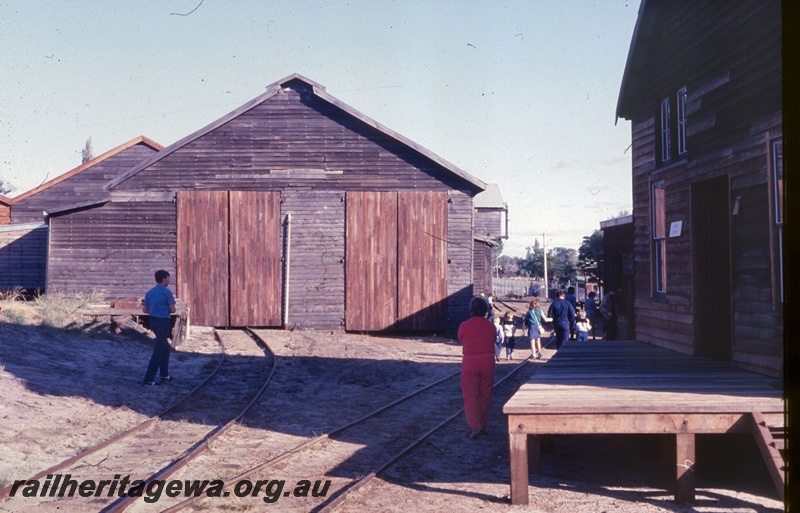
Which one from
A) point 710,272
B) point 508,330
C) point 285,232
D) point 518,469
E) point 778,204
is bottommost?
point 518,469

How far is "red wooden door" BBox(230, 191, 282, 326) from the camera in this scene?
2217cm

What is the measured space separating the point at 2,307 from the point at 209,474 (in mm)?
A: 11930

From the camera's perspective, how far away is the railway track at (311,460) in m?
6.54

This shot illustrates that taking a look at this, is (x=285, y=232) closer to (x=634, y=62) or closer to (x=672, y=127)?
(x=634, y=62)

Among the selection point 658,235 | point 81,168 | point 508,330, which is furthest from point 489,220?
point 658,235

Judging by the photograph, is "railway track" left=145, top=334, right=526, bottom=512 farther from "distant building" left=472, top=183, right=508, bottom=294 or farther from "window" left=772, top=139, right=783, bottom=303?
"distant building" left=472, top=183, right=508, bottom=294

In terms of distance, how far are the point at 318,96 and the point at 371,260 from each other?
5236 mm

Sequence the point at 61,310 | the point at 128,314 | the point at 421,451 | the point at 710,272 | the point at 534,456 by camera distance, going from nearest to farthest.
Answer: the point at 534,456 → the point at 421,451 → the point at 710,272 → the point at 128,314 → the point at 61,310

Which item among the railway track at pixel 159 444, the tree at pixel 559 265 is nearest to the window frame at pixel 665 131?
the railway track at pixel 159 444

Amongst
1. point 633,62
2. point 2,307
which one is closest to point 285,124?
point 2,307

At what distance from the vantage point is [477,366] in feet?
29.5

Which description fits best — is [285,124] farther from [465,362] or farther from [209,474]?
[209,474]

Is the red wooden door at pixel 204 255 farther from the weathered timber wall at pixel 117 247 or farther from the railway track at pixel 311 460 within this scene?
the railway track at pixel 311 460

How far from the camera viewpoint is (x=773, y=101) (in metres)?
8.17
